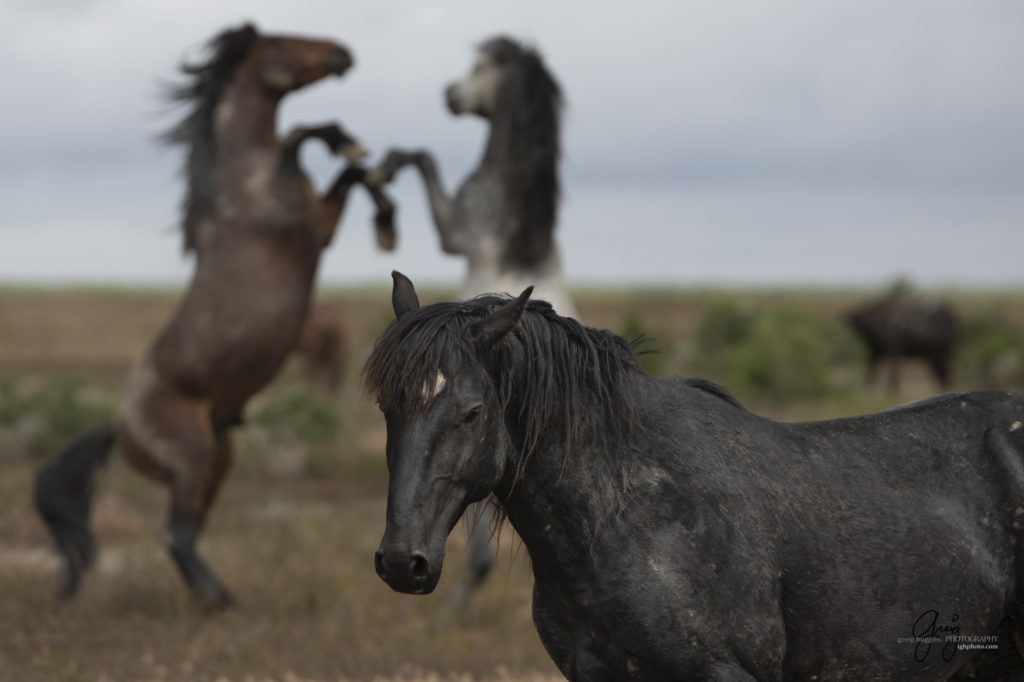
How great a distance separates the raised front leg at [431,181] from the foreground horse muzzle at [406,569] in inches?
195

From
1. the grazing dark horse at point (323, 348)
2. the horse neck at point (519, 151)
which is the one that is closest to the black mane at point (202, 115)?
the horse neck at point (519, 151)

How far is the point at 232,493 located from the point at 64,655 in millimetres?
6993

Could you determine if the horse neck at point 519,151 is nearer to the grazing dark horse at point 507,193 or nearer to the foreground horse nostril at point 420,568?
the grazing dark horse at point 507,193

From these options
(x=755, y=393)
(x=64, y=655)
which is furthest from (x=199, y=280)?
(x=755, y=393)

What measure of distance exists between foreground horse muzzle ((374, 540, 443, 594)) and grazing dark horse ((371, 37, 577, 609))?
471 cm

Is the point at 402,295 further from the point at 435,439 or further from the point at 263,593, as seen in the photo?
the point at 263,593

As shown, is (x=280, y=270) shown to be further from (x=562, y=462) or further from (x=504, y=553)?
(x=562, y=462)

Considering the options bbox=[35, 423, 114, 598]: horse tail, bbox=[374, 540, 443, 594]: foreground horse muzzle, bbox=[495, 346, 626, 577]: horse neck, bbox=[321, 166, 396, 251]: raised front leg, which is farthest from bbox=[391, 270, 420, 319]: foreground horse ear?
bbox=[35, 423, 114, 598]: horse tail

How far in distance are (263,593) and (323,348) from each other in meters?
14.5

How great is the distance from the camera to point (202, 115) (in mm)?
8148

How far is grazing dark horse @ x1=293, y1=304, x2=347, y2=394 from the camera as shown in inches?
877

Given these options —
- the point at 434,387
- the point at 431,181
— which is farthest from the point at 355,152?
the point at 434,387

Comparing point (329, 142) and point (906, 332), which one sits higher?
point (329, 142)

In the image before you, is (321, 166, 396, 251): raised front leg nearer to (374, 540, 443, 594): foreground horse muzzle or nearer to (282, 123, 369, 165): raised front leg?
(282, 123, 369, 165): raised front leg
